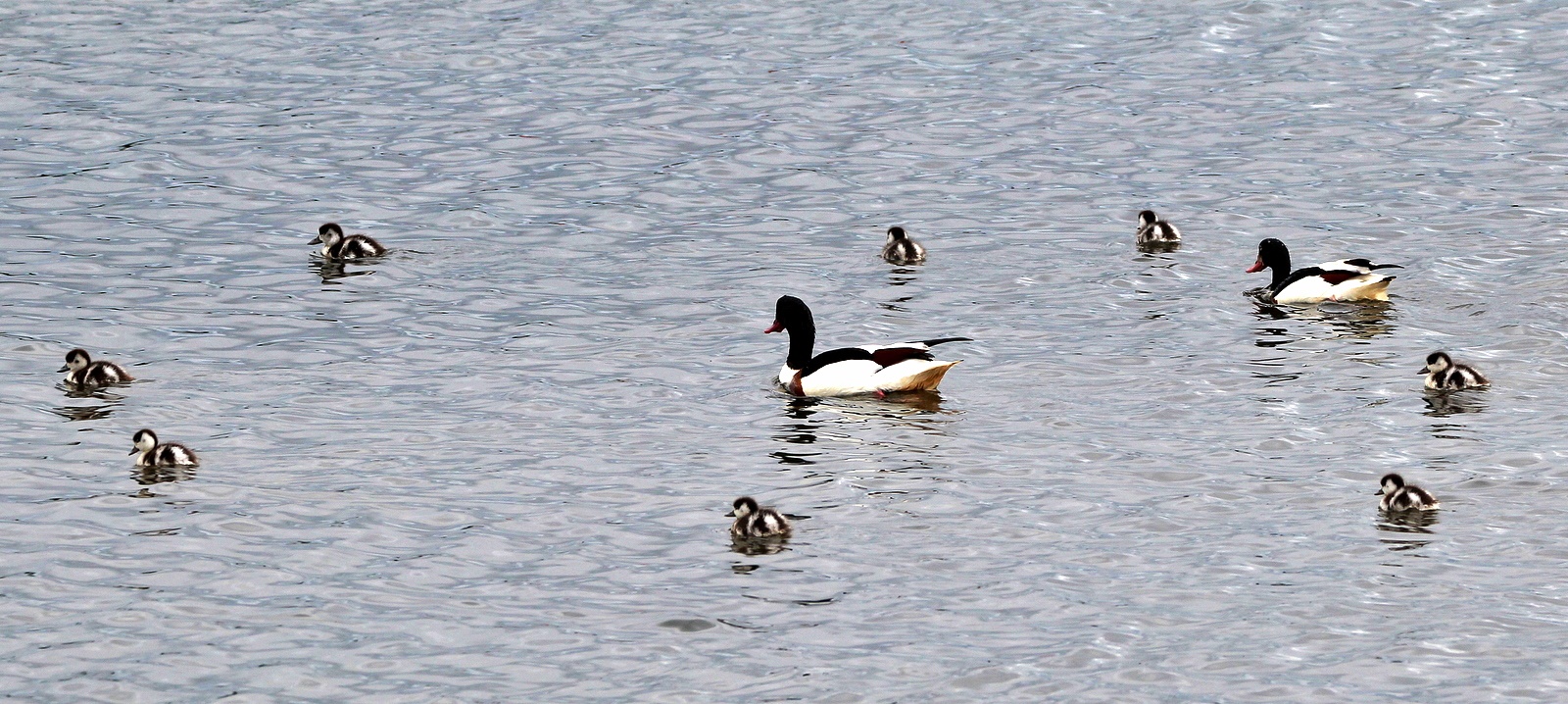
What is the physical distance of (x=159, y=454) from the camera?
16.7 m

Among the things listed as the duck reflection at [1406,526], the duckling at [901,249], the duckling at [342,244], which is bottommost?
the duck reflection at [1406,526]

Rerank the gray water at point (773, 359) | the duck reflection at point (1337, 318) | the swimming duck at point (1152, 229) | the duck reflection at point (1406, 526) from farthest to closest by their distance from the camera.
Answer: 1. the swimming duck at point (1152, 229)
2. the duck reflection at point (1337, 318)
3. the duck reflection at point (1406, 526)
4. the gray water at point (773, 359)

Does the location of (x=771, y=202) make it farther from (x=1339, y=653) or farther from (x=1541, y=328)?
(x=1339, y=653)

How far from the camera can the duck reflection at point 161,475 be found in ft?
53.8

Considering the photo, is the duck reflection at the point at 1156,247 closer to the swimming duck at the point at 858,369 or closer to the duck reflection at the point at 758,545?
the swimming duck at the point at 858,369

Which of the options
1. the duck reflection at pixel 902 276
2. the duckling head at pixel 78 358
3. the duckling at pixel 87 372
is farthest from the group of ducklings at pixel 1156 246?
the duckling head at pixel 78 358

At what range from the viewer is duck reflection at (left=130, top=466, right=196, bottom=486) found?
645 inches

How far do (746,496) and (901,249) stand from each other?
8820mm

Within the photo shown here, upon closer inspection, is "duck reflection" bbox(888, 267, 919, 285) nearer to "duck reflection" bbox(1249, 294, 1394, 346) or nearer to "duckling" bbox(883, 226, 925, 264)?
"duckling" bbox(883, 226, 925, 264)

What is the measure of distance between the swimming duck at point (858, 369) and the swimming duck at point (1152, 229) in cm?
554

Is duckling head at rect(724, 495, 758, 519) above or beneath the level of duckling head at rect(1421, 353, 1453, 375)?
beneath

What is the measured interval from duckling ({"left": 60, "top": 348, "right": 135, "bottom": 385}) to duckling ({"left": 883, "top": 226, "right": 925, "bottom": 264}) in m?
8.90

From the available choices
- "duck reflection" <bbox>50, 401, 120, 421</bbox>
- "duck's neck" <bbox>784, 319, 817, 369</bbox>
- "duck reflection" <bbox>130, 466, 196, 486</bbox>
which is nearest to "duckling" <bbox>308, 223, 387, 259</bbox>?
"duck reflection" <bbox>50, 401, 120, 421</bbox>

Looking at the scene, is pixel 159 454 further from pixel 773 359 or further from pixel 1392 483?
pixel 1392 483
